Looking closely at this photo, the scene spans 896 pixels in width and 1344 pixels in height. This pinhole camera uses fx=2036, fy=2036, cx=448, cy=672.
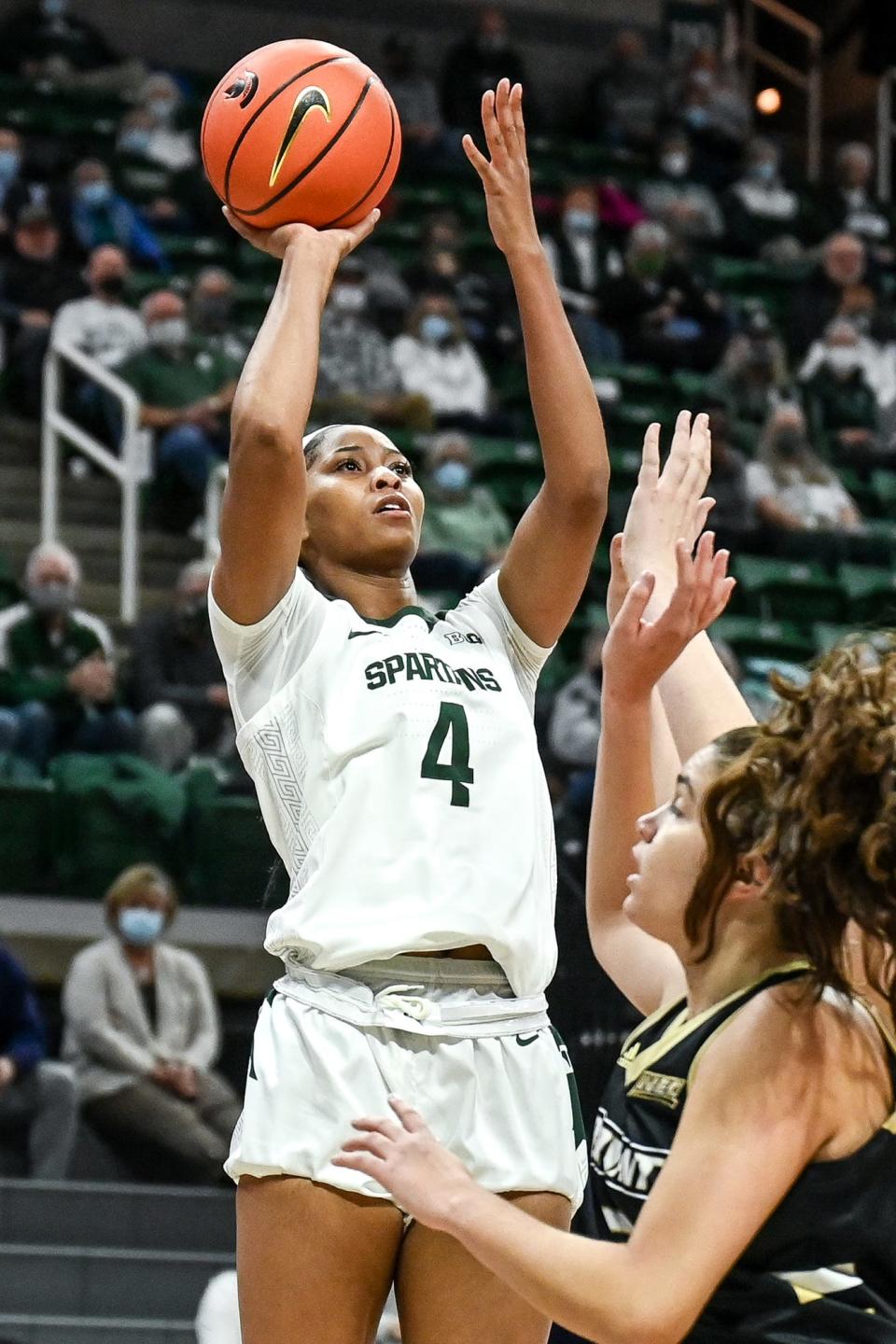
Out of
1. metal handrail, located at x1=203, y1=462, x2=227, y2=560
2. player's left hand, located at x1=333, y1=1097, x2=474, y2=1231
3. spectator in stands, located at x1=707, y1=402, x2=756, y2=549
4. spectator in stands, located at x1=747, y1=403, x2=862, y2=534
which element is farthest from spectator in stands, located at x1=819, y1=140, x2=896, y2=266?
player's left hand, located at x1=333, y1=1097, x2=474, y2=1231

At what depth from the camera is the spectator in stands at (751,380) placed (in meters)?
11.1

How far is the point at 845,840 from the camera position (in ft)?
6.42

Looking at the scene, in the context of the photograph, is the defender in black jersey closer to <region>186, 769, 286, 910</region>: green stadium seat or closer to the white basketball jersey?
the white basketball jersey

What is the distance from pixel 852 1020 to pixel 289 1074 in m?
0.81

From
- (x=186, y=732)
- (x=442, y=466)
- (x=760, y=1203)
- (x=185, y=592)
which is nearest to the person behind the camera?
(x=760, y=1203)

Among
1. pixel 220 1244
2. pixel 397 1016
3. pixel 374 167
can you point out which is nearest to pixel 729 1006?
pixel 397 1016

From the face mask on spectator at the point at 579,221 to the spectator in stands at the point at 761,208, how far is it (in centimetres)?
151

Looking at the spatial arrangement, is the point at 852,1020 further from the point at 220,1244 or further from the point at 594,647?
the point at 594,647

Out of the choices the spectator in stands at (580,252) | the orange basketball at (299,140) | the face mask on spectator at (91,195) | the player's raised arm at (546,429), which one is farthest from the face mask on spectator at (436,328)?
the player's raised arm at (546,429)

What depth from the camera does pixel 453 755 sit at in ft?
8.67

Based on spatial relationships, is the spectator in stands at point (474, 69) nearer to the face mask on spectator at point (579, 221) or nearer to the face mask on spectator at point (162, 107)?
the face mask on spectator at point (579, 221)

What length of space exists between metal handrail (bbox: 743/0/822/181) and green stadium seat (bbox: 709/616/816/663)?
8.08 m

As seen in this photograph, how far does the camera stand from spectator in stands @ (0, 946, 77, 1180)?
19.9 ft

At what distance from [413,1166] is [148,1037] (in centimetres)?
449
